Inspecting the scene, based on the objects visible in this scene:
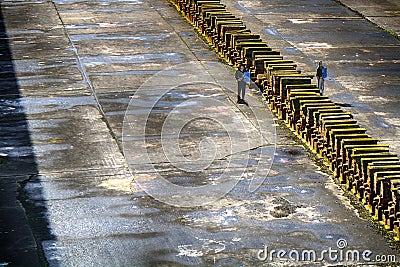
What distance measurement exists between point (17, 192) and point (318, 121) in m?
7.53

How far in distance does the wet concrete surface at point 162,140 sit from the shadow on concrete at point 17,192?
0.18 ft

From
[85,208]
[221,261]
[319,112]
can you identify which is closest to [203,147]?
[319,112]

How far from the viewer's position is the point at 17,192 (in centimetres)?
2234

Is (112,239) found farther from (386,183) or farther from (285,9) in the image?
(285,9)

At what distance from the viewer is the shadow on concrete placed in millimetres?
19547

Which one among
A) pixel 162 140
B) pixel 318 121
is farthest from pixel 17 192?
pixel 318 121

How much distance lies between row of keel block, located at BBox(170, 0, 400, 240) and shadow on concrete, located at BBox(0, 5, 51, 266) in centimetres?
676

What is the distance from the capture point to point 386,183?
20.7 m

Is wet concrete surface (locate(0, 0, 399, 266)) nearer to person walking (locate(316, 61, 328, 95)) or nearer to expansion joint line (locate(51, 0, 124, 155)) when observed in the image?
expansion joint line (locate(51, 0, 124, 155))

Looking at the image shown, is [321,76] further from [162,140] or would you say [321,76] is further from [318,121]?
[162,140]

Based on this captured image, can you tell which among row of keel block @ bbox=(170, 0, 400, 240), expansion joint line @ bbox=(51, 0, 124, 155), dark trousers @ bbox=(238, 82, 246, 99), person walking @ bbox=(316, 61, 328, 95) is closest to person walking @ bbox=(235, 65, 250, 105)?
dark trousers @ bbox=(238, 82, 246, 99)

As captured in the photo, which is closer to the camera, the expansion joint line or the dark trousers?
the expansion joint line

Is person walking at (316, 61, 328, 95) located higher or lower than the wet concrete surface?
higher

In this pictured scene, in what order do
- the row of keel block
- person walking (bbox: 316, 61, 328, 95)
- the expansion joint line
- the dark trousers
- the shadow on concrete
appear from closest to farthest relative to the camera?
the shadow on concrete < the row of keel block < the expansion joint line < person walking (bbox: 316, 61, 328, 95) < the dark trousers
